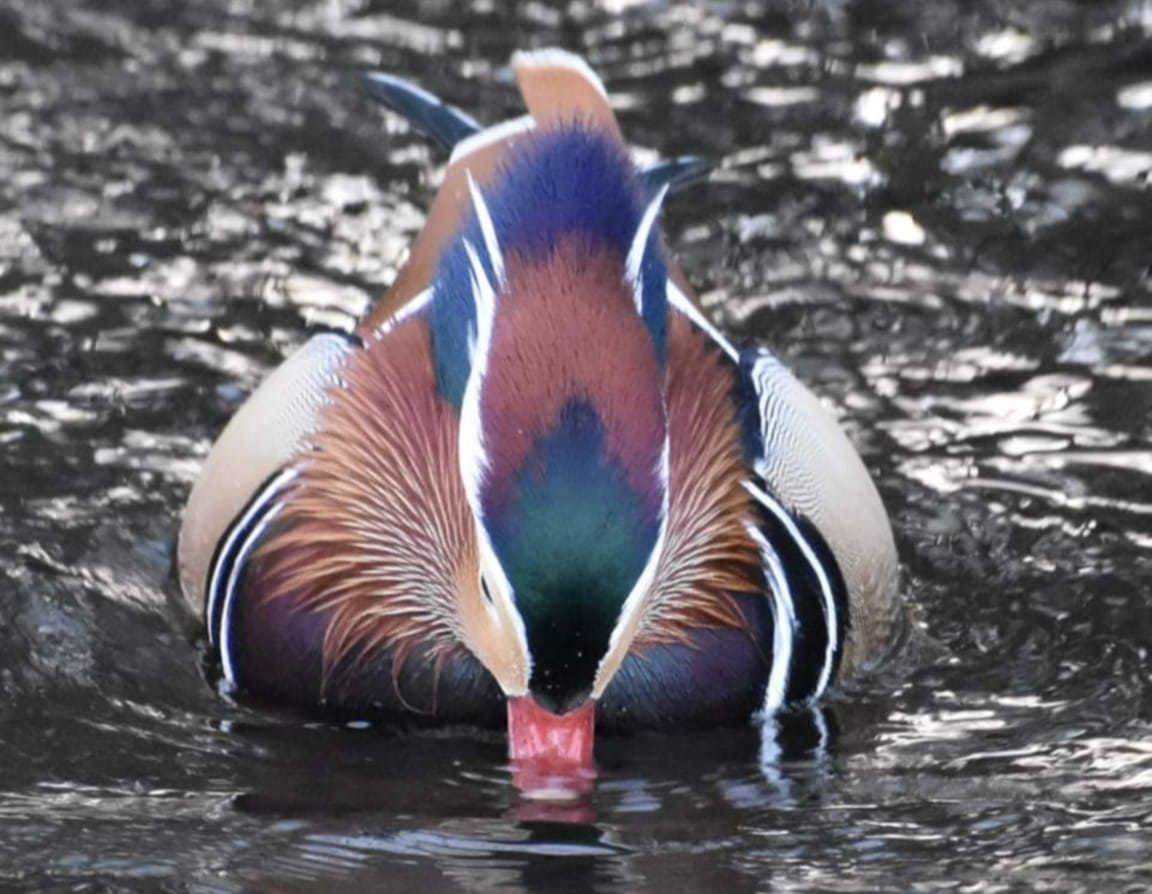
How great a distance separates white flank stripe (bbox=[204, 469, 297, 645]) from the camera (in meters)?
5.44

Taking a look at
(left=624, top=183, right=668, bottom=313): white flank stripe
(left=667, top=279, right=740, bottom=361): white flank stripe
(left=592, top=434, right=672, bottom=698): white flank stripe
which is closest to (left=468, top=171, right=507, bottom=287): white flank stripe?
(left=624, top=183, right=668, bottom=313): white flank stripe

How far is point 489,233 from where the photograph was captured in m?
4.78

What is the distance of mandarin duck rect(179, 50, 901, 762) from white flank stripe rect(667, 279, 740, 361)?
0.05 feet

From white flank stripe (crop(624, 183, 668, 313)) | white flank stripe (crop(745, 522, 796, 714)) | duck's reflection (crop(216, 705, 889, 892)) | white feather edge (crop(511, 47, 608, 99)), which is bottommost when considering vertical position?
duck's reflection (crop(216, 705, 889, 892))

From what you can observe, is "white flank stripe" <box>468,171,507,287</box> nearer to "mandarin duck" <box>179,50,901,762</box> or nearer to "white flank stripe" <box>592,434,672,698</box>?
"mandarin duck" <box>179,50,901,762</box>

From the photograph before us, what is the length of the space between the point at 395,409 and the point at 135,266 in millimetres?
1867

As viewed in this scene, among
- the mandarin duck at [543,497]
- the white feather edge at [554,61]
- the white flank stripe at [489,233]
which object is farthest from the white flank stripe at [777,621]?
the white feather edge at [554,61]

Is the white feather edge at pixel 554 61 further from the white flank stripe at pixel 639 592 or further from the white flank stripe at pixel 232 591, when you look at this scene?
the white flank stripe at pixel 639 592

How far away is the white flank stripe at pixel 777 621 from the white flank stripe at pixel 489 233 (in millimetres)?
862

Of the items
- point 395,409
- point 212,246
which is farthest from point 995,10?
point 395,409

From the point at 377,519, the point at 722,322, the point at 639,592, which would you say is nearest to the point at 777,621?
the point at 377,519

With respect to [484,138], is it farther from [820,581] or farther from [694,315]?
[820,581]

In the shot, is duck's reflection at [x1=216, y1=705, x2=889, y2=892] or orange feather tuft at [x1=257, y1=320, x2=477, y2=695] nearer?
duck's reflection at [x1=216, y1=705, x2=889, y2=892]

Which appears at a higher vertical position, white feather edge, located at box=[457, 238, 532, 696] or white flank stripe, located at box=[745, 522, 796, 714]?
white feather edge, located at box=[457, 238, 532, 696]
